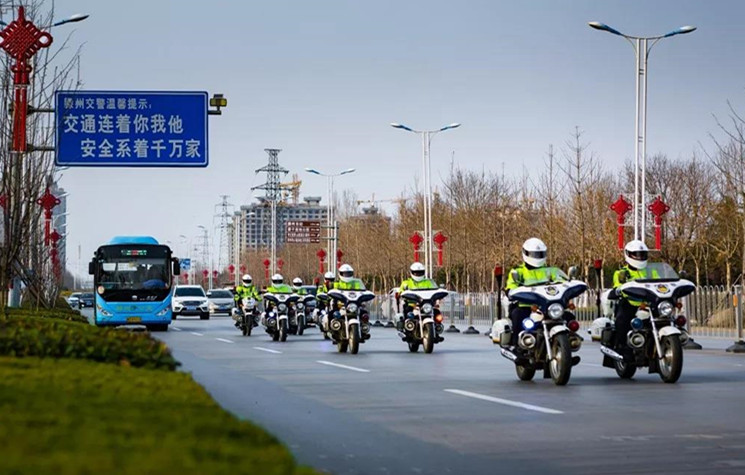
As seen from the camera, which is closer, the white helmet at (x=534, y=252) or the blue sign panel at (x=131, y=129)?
the white helmet at (x=534, y=252)

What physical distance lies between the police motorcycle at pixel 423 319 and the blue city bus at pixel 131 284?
16764 mm

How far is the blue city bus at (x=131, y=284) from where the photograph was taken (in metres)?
42.7

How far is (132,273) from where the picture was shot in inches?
1702

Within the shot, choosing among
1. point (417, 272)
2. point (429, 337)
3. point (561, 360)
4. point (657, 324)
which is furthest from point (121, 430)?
point (417, 272)

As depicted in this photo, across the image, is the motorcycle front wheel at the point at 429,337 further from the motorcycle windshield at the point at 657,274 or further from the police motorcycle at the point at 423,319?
the motorcycle windshield at the point at 657,274

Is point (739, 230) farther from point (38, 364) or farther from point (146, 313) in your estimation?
point (38, 364)

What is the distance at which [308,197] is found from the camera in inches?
7461

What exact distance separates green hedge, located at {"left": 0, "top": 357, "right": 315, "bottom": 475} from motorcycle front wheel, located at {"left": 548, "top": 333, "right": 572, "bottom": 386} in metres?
8.77

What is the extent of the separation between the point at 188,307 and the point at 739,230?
25.1 m

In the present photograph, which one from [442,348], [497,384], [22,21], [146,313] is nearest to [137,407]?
[497,384]

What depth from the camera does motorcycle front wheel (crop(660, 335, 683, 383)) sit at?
16.8 meters

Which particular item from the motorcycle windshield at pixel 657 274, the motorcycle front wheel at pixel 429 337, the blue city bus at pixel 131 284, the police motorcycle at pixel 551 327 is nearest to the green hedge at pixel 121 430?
the police motorcycle at pixel 551 327

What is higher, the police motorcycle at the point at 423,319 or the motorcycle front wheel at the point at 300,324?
the police motorcycle at the point at 423,319

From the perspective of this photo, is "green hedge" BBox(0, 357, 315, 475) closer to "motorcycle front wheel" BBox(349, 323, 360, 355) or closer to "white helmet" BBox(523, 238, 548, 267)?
"white helmet" BBox(523, 238, 548, 267)
